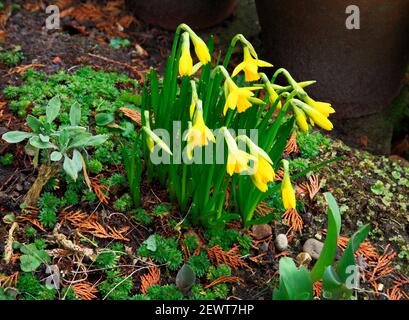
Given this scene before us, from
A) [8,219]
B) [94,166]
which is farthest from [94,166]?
[8,219]

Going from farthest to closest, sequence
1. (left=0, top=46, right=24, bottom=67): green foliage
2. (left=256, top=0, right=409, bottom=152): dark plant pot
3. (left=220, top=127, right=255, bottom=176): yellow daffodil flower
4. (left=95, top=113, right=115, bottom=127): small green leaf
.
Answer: (left=256, top=0, right=409, bottom=152): dark plant pot, (left=0, top=46, right=24, bottom=67): green foliage, (left=95, top=113, right=115, bottom=127): small green leaf, (left=220, top=127, right=255, bottom=176): yellow daffodil flower

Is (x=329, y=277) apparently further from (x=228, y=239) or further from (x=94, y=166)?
(x=94, y=166)

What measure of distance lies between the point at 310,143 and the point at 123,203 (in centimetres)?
84

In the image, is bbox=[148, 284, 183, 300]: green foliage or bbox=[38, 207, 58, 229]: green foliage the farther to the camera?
bbox=[38, 207, 58, 229]: green foliage

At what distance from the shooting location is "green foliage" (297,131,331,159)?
232 centimetres

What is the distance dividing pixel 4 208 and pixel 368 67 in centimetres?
177

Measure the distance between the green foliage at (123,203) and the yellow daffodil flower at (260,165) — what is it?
1.81 ft

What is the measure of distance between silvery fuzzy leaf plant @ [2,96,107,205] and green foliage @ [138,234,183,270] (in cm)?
32

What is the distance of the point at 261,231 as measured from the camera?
200cm

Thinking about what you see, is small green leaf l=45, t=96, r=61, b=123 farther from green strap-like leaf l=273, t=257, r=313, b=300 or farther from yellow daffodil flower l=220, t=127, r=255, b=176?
green strap-like leaf l=273, t=257, r=313, b=300

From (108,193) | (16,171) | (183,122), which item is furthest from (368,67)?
(16,171)

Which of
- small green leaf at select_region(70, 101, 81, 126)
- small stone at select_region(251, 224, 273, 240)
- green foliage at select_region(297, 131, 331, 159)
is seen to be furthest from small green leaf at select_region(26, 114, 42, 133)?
green foliage at select_region(297, 131, 331, 159)

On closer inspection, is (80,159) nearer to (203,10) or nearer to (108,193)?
(108,193)

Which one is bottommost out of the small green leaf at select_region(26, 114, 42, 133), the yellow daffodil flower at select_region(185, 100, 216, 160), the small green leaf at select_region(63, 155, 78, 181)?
the small green leaf at select_region(63, 155, 78, 181)
